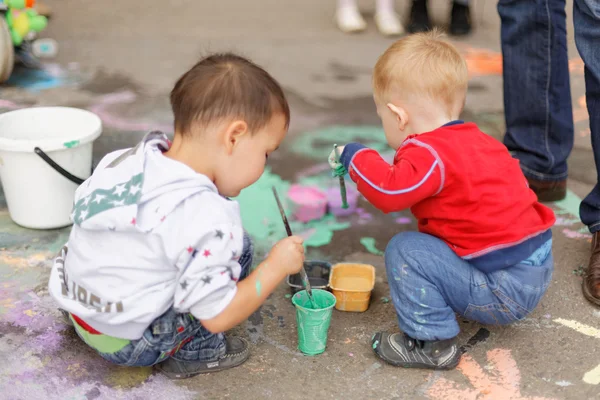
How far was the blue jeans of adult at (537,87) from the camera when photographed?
9.41 feet

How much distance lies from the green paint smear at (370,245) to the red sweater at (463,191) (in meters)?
0.65

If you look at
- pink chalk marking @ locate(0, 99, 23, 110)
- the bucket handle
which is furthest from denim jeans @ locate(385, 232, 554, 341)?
pink chalk marking @ locate(0, 99, 23, 110)

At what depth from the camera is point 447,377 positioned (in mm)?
2086

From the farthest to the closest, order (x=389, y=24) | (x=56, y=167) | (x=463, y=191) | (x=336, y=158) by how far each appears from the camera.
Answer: (x=389, y=24), (x=56, y=167), (x=336, y=158), (x=463, y=191)

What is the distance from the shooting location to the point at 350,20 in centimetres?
532

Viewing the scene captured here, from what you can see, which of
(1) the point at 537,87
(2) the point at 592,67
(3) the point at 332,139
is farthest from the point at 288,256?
(3) the point at 332,139

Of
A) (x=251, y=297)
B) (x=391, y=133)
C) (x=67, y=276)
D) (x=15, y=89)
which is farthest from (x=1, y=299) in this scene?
(x=15, y=89)

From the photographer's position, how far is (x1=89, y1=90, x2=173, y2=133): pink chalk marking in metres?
3.63

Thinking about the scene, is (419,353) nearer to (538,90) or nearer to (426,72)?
(426,72)

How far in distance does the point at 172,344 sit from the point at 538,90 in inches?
74.1

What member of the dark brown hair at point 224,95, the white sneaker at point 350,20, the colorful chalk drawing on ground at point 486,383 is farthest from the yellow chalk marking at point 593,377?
the white sneaker at point 350,20

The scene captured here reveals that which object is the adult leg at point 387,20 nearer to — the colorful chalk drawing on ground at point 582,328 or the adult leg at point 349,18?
the adult leg at point 349,18

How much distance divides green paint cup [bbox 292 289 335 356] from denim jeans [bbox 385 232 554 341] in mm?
216

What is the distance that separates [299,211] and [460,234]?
105 cm
